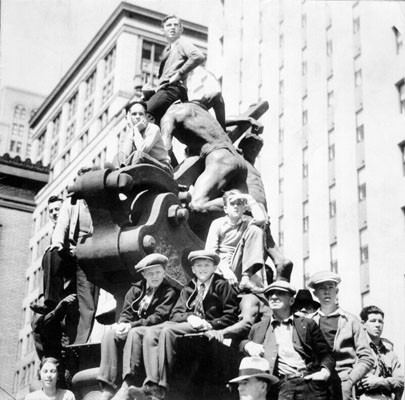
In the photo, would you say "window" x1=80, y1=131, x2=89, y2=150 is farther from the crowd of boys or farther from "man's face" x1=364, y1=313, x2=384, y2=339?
"man's face" x1=364, y1=313, x2=384, y2=339

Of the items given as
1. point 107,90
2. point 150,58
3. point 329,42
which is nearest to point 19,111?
point 107,90

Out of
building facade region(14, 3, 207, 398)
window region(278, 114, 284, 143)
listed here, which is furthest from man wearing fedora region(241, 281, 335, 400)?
building facade region(14, 3, 207, 398)

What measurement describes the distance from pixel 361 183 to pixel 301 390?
105 ft

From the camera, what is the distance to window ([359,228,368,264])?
3881 cm

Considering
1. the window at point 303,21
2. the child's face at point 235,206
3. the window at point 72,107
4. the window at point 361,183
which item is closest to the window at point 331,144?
the window at point 361,183

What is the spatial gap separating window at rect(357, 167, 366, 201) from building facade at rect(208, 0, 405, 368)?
2.1 inches

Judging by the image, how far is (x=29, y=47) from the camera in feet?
93.2

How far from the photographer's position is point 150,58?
67.6 metres

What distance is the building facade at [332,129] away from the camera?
38.2 metres

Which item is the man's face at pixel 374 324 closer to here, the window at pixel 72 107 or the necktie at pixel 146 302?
the necktie at pixel 146 302

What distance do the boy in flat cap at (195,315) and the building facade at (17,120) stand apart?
256 ft

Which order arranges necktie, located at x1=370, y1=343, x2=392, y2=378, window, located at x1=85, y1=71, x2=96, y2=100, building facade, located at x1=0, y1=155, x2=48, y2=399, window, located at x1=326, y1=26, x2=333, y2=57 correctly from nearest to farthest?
1. necktie, located at x1=370, y1=343, x2=392, y2=378
2. building facade, located at x1=0, y1=155, x2=48, y2=399
3. window, located at x1=326, y1=26, x2=333, y2=57
4. window, located at x1=85, y1=71, x2=96, y2=100

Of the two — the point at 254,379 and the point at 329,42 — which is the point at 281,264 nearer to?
the point at 254,379

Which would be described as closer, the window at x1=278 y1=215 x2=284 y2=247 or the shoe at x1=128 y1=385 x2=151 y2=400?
the shoe at x1=128 y1=385 x2=151 y2=400
